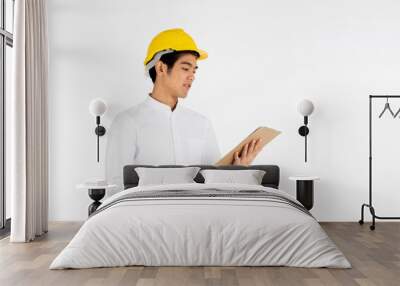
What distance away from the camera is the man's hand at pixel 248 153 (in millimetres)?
6965

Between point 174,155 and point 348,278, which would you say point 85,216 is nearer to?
point 174,155

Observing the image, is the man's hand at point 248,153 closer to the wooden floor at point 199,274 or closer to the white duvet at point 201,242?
the wooden floor at point 199,274

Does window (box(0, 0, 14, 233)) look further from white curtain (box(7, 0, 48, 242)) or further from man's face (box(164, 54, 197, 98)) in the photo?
man's face (box(164, 54, 197, 98))

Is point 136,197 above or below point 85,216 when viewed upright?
above

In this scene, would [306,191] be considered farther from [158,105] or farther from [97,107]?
[97,107]

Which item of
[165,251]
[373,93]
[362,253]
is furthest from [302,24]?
[165,251]

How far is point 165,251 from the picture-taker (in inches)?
171

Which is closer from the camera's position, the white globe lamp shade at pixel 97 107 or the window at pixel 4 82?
the window at pixel 4 82

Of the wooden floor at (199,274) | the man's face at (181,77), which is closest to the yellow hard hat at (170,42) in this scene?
the man's face at (181,77)

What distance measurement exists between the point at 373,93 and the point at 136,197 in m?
3.55

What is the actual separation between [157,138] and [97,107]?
806mm

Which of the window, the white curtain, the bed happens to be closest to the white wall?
the window

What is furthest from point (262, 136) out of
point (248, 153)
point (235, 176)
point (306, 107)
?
point (235, 176)

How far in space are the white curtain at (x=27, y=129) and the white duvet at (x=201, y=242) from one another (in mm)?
1451
